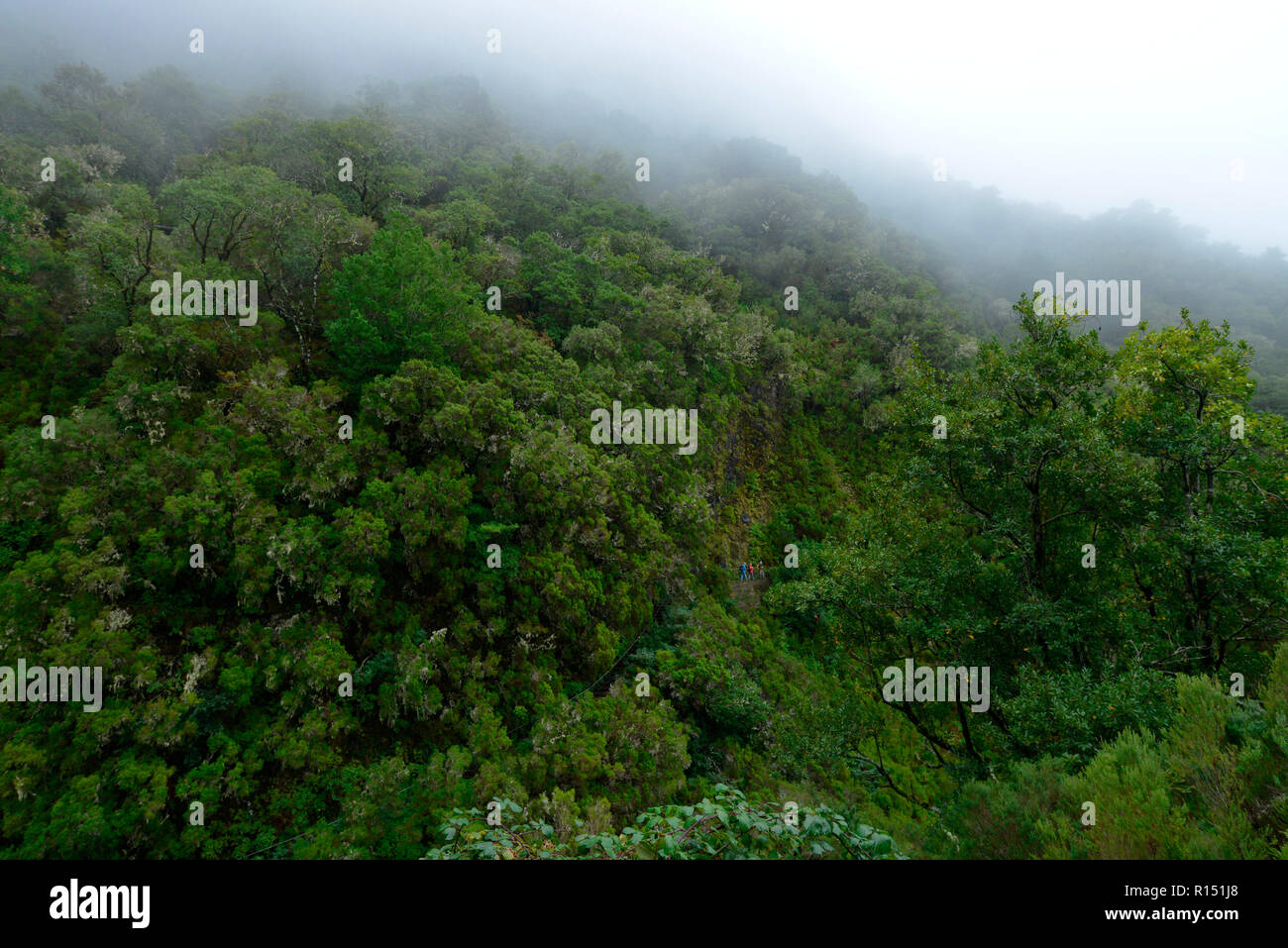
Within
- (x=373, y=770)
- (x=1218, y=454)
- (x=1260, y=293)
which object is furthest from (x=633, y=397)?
(x=1260, y=293)

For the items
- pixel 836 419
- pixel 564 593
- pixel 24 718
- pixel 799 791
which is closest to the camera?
pixel 24 718

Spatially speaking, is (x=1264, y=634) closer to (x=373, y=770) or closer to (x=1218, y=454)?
(x=1218, y=454)

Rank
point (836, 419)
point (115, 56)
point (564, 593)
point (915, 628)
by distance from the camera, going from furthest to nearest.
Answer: point (115, 56)
point (836, 419)
point (564, 593)
point (915, 628)

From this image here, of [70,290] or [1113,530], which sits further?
[70,290]

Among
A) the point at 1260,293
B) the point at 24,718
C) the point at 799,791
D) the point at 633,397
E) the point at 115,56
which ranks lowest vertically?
the point at 799,791

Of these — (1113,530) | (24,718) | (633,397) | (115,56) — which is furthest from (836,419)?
(115,56)
